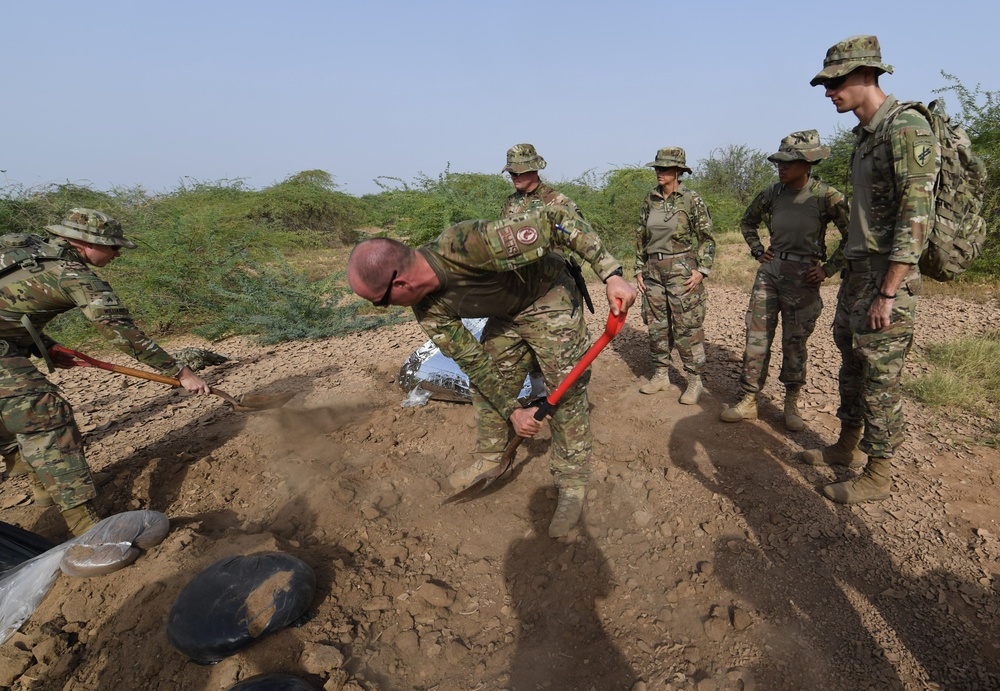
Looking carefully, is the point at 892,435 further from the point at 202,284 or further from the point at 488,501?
the point at 202,284

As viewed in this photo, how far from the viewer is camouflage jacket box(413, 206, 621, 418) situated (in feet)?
7.07

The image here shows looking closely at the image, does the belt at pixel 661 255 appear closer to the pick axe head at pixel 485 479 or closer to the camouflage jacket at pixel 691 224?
the camouflage jacket at pixel 691 224

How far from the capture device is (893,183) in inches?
85.4

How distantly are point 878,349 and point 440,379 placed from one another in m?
2.80

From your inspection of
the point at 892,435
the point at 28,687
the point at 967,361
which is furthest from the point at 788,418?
the point at 28,687

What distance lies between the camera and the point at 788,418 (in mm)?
3305

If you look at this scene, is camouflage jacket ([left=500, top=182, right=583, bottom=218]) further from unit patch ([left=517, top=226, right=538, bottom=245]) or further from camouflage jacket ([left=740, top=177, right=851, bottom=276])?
unit patch ([left=517, top=226, right=538, bottom=245])

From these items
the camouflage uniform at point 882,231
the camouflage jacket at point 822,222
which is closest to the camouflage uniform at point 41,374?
the camouflage uniform at point 882,231

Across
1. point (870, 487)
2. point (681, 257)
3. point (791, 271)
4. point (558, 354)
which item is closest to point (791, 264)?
point (791, 271)

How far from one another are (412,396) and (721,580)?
2.61 metres

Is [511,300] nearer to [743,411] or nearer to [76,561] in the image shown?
[743,411]


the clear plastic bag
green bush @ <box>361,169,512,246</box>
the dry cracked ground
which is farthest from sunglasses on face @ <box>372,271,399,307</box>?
green bush @ <box>361,169,512,246</box>

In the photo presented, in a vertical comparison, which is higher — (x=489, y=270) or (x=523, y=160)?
(x=523, y=160)

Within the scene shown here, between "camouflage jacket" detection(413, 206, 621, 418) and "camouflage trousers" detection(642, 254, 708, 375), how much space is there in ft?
5.44
